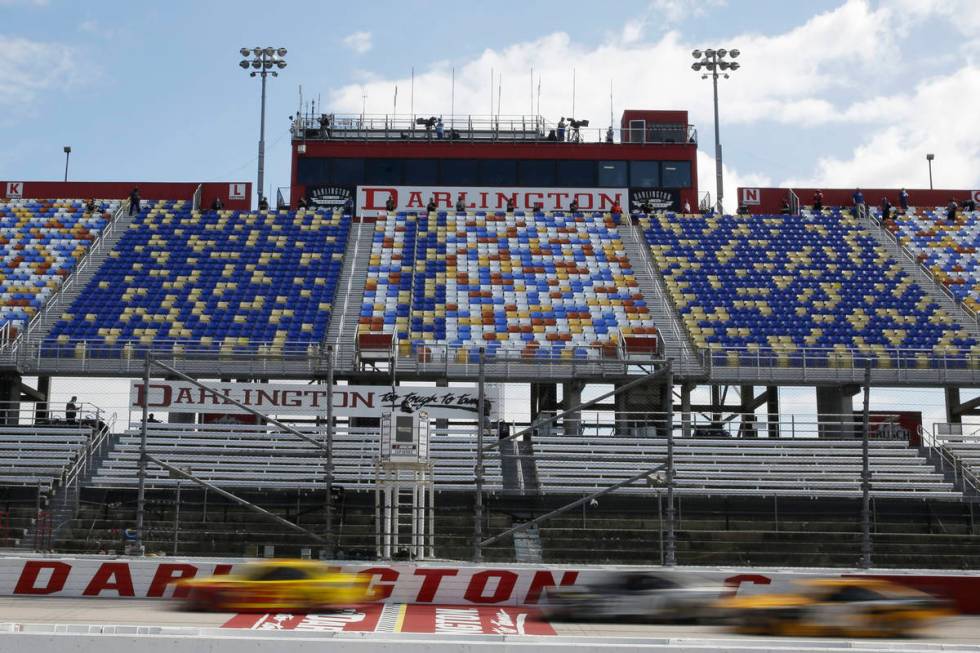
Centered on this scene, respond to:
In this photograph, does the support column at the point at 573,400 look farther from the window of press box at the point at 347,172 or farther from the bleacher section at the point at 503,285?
the window of press box at the point at 347,172

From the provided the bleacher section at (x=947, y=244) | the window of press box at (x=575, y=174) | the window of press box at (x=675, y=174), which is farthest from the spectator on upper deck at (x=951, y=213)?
the window of press box at (x=575, y=174)

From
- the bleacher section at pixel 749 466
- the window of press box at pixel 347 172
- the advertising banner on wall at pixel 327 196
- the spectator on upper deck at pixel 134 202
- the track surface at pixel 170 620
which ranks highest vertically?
the window of press box at pixel 347 172

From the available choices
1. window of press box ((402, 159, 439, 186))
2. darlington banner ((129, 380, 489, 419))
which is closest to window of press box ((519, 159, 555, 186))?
window of press box ((402, 159, 439, 186))

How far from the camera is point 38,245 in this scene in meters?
41.1

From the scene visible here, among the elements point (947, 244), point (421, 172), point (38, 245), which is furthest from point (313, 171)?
point (947, 244)

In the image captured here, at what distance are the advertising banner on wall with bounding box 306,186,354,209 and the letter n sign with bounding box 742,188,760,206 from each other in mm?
16590

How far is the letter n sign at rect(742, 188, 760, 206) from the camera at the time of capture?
156ft

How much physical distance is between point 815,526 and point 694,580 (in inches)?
435

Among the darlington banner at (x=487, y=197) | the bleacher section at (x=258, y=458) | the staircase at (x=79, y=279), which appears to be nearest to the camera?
the bleacher section at (x=258, y=458)

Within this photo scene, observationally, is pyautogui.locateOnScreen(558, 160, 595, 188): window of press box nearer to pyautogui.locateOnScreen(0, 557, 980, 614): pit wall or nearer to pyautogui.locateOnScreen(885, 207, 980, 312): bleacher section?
pyautogui.locateOnScreen(885, 207, 980, 312): bleacher section

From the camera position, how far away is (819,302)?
37969 millimetres

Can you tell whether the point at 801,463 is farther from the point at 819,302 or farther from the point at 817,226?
the point at 817,226

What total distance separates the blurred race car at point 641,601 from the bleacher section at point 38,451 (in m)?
15.3

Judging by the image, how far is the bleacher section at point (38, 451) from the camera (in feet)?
87.6
